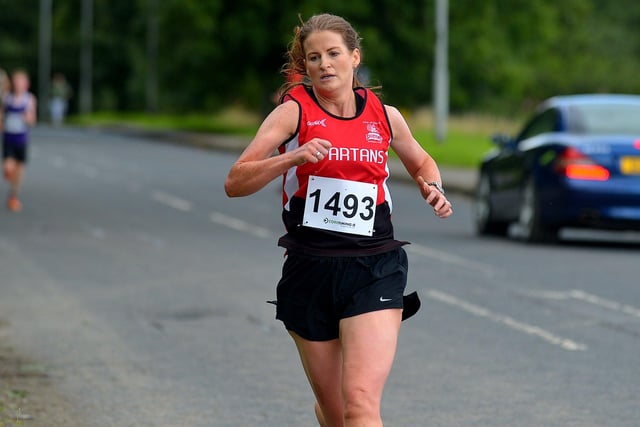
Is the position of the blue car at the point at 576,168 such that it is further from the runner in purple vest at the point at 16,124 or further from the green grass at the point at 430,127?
the green grass at the point at 430,127

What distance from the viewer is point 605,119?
671 inches

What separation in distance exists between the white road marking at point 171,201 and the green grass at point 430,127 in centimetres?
513

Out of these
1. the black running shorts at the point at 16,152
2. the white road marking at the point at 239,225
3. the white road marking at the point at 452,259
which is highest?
the black running shorts at the point at 16,152

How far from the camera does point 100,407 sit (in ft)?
26.1

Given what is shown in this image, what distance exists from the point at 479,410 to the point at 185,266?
7235 mm

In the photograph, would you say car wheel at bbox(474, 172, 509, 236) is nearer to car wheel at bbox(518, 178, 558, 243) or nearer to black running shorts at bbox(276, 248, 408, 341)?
car wheel at bbox(518, 178, 558, 243)

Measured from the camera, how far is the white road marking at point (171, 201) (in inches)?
905

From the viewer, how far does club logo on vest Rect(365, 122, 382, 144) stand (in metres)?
5.54

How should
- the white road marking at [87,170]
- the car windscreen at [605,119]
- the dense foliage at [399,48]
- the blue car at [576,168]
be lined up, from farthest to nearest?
1. the dense foliage at [399,48]
2. the white road marking at [87,170]
3. the car windscreen at [605,119]
4. the blue car at [576,168]

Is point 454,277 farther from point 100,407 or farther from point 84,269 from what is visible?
point 100,407

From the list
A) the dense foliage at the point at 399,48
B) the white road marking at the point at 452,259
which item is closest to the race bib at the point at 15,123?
the white road marking at the point at 452,259

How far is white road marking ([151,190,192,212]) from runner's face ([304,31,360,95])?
55.7ft

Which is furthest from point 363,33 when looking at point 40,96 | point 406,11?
point 40,96

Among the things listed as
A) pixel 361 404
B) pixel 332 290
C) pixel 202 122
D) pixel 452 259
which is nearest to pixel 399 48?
pixel 202 122
